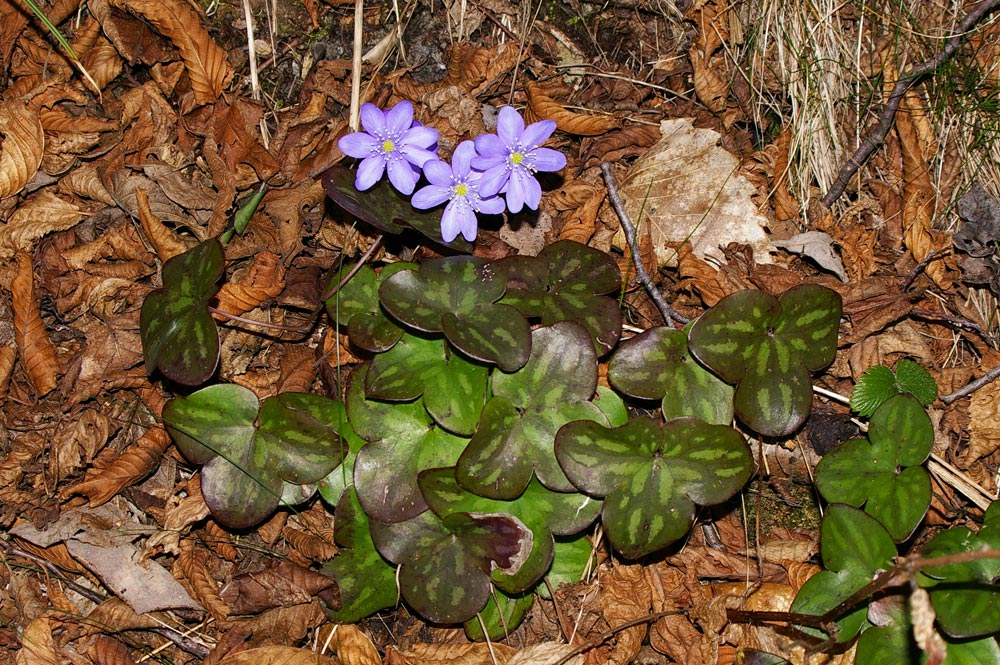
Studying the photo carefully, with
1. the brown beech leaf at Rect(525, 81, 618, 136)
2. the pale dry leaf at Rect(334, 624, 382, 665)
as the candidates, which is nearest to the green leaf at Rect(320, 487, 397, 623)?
the pale dry leaf at Rect(334, 624, 382, 665)

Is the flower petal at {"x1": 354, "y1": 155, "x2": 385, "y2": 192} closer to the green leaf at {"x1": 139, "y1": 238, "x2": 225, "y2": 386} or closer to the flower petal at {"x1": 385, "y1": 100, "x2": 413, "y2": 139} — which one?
the flower petal at {"x1": 385, "y1": 100, "x2": 413, "y2": 139}

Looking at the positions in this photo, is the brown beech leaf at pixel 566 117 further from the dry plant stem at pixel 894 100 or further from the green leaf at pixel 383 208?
the dry plant stem at pixel 894 100

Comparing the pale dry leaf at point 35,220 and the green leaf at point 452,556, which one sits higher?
the pale dry leaf at point 35,220

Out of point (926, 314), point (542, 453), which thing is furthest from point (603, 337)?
point (926, 314)

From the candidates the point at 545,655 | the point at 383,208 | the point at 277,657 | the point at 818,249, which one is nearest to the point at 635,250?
the point at 818,249

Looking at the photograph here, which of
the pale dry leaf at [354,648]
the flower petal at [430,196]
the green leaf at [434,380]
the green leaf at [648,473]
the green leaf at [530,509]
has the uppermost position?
the flower petal at [430,196]

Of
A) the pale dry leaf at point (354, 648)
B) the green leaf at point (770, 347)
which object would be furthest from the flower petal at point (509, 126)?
the pale dry leaf at point (354, 648)

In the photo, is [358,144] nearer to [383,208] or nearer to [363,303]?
[383,208]
